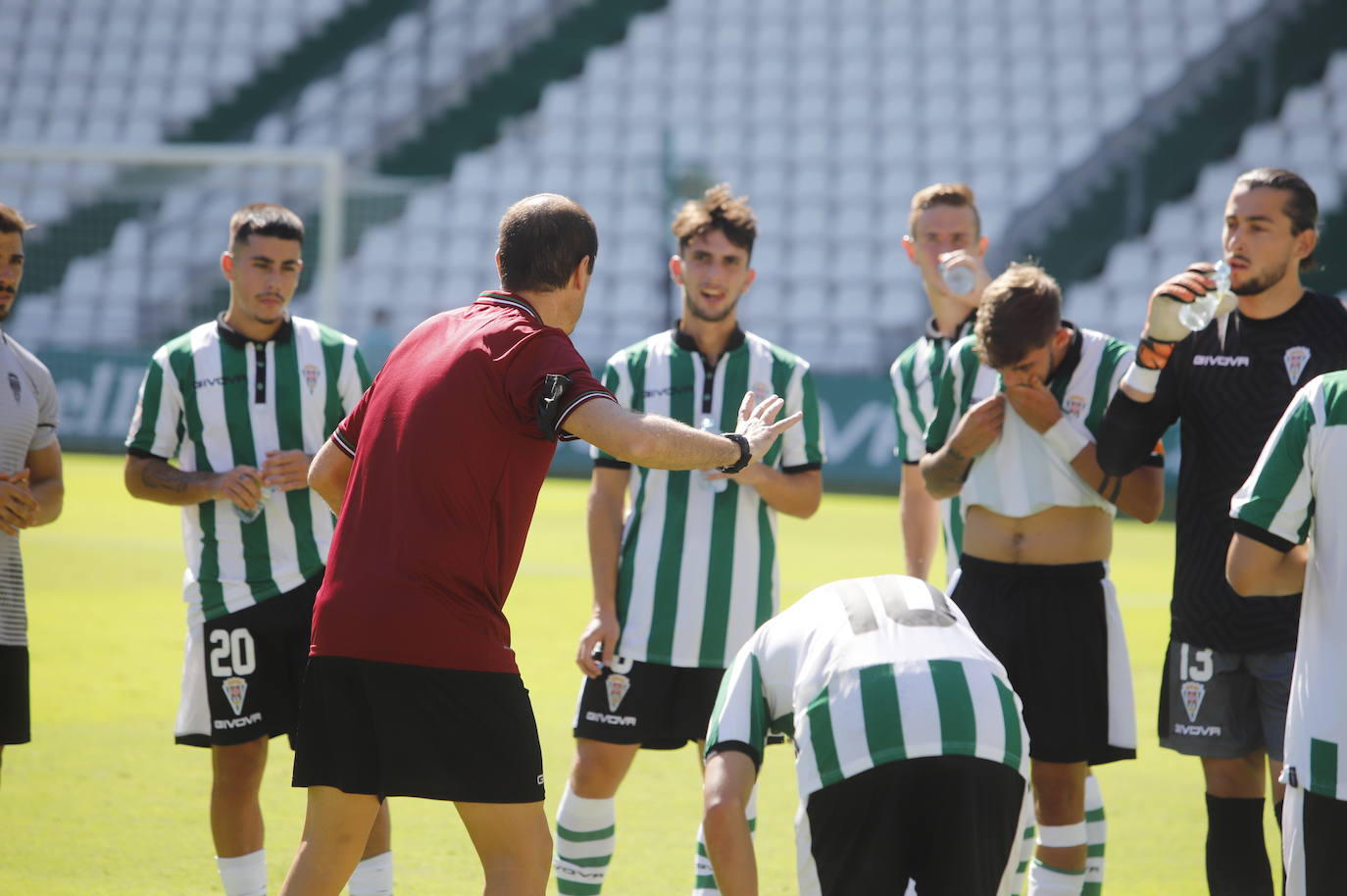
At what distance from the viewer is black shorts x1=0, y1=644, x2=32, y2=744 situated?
4316 millimetres

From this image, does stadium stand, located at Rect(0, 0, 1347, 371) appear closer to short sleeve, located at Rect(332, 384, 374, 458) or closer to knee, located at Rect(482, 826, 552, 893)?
short sleeve, located at Rect(332, 384, 374, 458)

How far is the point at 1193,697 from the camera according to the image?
4.04 meters

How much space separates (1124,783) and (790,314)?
607 inches

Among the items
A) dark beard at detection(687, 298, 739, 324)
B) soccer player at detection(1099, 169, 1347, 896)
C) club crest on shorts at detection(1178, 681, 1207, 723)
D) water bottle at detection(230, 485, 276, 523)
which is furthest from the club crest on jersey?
water bottle at detection(230, 485, 276, 523)

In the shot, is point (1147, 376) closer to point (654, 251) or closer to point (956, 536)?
point (956, 536)

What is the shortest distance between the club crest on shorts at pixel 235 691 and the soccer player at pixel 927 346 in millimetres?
2319

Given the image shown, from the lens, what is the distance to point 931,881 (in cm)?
258

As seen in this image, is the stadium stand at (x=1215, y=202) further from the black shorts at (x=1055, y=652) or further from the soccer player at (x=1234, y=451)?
the black shorts at (x=1055, y=652)

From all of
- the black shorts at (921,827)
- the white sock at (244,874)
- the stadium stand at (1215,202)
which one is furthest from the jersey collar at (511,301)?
the stadium stand at (1215,202)

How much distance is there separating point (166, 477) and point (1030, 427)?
2.62m

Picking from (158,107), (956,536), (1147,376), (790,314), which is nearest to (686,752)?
(956,536)

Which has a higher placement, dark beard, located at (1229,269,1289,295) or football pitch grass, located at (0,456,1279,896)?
dark beard, located at (1229,269,1289,295)

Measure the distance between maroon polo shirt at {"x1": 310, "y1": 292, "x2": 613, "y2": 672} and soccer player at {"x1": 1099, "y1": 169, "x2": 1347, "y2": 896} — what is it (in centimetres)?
174

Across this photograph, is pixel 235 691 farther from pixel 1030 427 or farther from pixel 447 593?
pixel 1030 427
